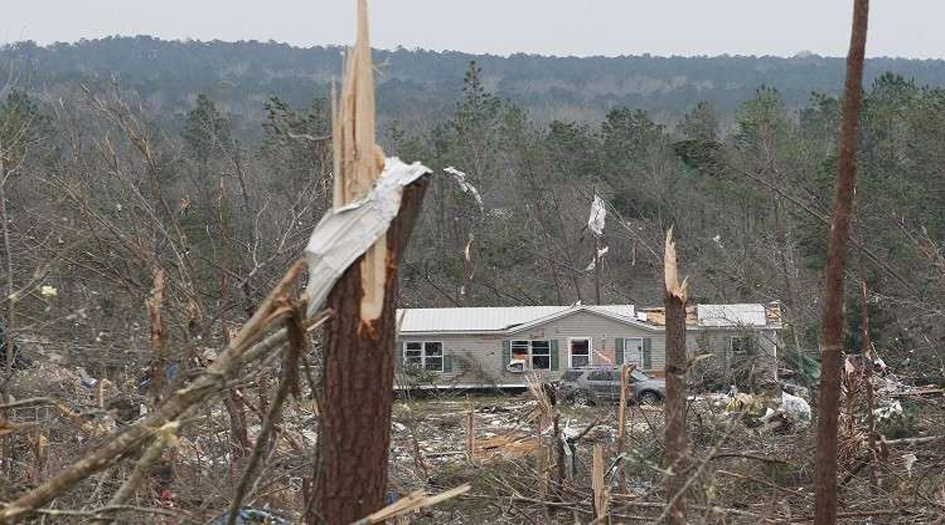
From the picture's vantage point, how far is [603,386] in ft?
60.1

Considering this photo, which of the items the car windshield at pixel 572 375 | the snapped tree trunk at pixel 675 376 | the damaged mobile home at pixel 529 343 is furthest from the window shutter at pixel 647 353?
the snapped tree trunk at pixel 675 376

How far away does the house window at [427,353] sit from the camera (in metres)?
22.2

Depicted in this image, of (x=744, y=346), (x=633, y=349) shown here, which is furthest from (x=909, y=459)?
(x=633, y=349)

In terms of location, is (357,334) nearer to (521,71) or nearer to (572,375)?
(572,375)

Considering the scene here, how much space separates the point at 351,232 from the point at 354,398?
487 mm

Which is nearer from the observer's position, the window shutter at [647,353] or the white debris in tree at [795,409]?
the white debris in tree at [795,409]

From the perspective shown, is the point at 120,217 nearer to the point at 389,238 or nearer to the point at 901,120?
the point at 389,238

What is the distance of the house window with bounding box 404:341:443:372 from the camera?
873 inches

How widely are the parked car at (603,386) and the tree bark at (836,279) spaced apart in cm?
1264

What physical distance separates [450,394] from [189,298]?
46.8 ft

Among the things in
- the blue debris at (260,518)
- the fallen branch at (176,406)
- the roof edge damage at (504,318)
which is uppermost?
the fallen branch at (176,406)

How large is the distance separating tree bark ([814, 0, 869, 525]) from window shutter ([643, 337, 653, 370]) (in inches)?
692

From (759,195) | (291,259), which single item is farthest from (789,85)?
(291,259)

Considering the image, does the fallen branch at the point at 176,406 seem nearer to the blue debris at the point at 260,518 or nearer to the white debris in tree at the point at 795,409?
the blue debris at the point at 260,518
